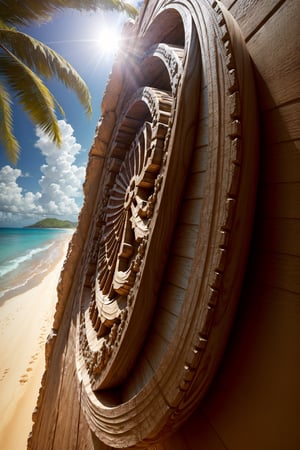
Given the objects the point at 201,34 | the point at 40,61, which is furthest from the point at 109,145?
the point at 40,61

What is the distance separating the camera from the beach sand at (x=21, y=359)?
3.31m

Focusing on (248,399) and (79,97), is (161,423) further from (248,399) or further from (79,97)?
(79,97)

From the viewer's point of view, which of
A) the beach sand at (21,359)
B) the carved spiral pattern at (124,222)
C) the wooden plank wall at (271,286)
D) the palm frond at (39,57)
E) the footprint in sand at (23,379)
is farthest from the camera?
the palm frond at (39,57)

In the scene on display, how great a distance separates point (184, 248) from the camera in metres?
0.71

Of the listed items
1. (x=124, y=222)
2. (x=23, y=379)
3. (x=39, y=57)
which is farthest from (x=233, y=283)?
(x=39, y=57)

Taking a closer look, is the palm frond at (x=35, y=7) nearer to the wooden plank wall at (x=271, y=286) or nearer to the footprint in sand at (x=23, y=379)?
the wooden plank wall at (x=271, y=286)

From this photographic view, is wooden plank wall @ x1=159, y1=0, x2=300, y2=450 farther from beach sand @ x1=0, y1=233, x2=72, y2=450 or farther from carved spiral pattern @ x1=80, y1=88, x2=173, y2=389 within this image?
beach sand @ x1=0, y1=233, x2=72, y2=450

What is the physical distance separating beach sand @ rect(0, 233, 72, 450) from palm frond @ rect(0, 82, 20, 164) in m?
4.90

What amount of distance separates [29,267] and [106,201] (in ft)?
56.6

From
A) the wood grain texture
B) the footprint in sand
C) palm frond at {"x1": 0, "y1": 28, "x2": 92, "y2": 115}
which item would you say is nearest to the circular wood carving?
the wood grain texture

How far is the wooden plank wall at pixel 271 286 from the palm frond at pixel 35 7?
5800mm

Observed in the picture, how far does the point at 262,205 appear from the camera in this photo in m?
0.59

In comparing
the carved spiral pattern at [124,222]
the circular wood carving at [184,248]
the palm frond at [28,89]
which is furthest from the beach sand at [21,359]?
the palm frond at [28,89]

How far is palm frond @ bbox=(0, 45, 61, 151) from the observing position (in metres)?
4.67
